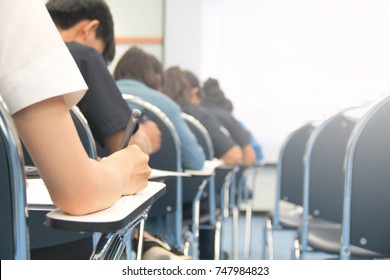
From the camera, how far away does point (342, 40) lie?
453cm

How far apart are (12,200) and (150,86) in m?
1.62

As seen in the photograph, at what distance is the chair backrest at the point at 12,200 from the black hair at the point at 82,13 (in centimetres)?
95

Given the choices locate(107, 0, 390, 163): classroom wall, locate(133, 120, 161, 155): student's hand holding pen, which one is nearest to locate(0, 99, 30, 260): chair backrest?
locate(133, 120, 161, 155): student's hand holding pen

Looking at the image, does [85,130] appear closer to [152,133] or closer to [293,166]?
[152,133]

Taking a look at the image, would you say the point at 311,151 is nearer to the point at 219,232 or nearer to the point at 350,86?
the point at 219,232

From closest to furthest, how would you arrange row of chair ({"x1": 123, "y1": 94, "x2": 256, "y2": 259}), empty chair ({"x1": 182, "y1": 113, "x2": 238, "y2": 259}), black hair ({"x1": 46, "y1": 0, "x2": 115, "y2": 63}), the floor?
black hair ({"x1": 46, "y1": 0, "x2": 115, "y2": 63}) → row of chair ({"x1": 123, "y1": 94, "x2": 256, "y2": 259}) → empty chair ({"x1": 182, "y1": 113, "x2": 238, "y2": 259}) → the floor

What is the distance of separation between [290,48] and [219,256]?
2687mm

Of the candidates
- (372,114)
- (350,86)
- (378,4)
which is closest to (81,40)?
(372,114)

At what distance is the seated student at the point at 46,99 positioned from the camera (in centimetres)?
70

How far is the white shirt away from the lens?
0.70 metres

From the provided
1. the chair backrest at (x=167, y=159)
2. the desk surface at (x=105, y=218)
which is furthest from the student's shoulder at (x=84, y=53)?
the desk surface at (x=105, y=218)

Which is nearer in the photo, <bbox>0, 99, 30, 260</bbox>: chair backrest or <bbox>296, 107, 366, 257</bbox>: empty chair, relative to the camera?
<bbox>0, 99, 30, 260</bbox>: chair backrest

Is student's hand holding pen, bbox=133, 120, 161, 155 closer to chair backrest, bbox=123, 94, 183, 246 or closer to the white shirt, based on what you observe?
chair backrest, bbox=123, 94, 183, 246

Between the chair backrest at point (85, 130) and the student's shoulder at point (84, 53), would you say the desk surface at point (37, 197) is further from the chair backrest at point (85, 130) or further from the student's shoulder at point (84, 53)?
the student's shoulder at point (84, 53)
